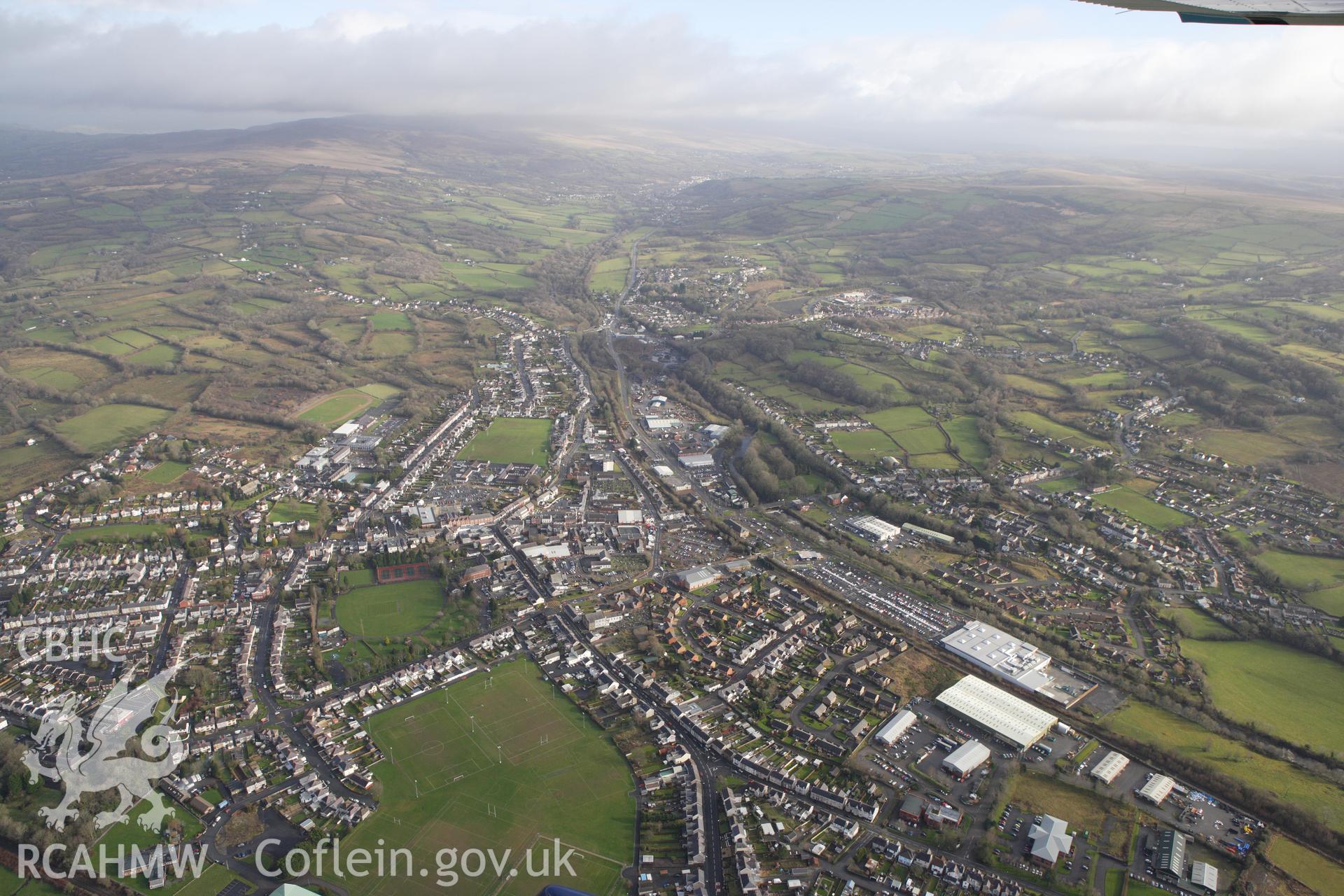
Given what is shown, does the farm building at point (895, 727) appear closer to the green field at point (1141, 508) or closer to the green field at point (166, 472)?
the green field at point (1141, 508)

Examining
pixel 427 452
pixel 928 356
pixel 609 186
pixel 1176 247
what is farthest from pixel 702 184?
pixel 427 452

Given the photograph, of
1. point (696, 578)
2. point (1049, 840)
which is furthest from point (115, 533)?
point (1049, 840)

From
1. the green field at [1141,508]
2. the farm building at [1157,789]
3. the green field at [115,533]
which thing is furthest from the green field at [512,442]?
the farm building at [1157,789]

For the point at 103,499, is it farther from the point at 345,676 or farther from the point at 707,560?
the point at 707,560

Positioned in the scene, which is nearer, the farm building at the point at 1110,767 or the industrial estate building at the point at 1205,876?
the industrial estate building at the point at 1205,876

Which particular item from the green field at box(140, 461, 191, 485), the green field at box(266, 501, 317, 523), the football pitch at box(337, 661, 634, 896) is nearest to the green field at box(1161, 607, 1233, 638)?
the football pitch at box(337, 661, 634, 896)

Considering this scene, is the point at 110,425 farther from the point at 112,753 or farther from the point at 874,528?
the point at 874,528
